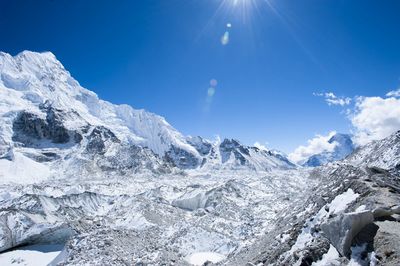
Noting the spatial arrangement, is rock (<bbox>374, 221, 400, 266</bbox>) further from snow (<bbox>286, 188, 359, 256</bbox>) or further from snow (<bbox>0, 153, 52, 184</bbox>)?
snow (<bbox>0, 153, 52, 184</bbox>)

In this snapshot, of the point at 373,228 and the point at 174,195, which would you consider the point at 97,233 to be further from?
the point at 174,195

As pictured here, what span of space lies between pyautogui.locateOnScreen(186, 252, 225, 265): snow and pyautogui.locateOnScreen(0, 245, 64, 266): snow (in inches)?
748

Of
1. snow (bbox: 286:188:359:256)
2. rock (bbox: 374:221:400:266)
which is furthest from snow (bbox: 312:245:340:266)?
snow (bbox: 286:188:359:256)

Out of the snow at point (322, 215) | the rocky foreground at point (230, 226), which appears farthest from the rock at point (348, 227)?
the snow at point (322, 215)

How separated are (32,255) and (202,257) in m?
24.2

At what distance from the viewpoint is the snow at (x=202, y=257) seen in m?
50.4

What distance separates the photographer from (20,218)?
5125cm

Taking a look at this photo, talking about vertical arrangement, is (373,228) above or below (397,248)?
above

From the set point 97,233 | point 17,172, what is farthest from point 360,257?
point 17,172

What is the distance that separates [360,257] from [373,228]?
1372 millimetres

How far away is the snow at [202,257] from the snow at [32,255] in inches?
748

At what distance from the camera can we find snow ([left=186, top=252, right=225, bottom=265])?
165ft

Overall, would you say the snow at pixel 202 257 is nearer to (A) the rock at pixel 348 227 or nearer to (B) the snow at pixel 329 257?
(B) the snow at pixel 329 257

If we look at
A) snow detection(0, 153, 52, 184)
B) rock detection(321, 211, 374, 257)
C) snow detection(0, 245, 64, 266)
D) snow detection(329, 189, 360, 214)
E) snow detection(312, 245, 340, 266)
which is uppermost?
snow detection(0, 153, 52, 184)
